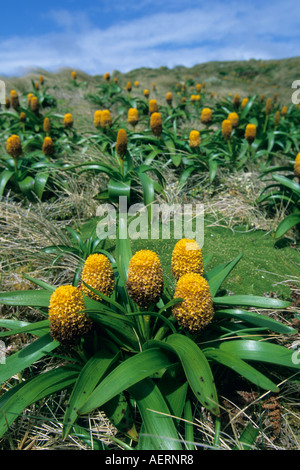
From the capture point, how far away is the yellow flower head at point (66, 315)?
1.70 m

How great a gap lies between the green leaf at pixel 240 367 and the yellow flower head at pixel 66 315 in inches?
29.4

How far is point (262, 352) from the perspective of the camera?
1859mm

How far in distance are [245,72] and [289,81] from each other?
6.31 metres

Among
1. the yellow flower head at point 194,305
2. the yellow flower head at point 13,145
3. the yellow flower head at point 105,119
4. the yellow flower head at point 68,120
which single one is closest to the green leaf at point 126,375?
the yellow flower head at point 194,305

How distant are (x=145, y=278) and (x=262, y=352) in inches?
30.7

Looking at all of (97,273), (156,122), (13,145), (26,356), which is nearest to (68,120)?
(13,145)

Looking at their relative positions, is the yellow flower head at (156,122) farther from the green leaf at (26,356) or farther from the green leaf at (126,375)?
the green leaf at (126,375)

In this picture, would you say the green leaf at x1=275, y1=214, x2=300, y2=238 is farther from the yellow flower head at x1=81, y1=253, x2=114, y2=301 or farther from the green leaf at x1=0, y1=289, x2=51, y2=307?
the green leaf at x1=0, y1=289, x2=51, y2=307

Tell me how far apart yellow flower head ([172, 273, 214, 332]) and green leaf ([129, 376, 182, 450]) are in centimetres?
40

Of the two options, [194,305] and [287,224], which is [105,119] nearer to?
[287,224]

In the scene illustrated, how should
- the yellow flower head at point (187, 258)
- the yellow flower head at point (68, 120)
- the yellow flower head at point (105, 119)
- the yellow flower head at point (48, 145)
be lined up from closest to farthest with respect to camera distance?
the yellow flower head at point (187, 258) < the yellow flower head at point (48, 145) < the yellow flower head at point (105, 119) < the yellow flower head at point (68, 120)

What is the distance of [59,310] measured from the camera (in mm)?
1698
